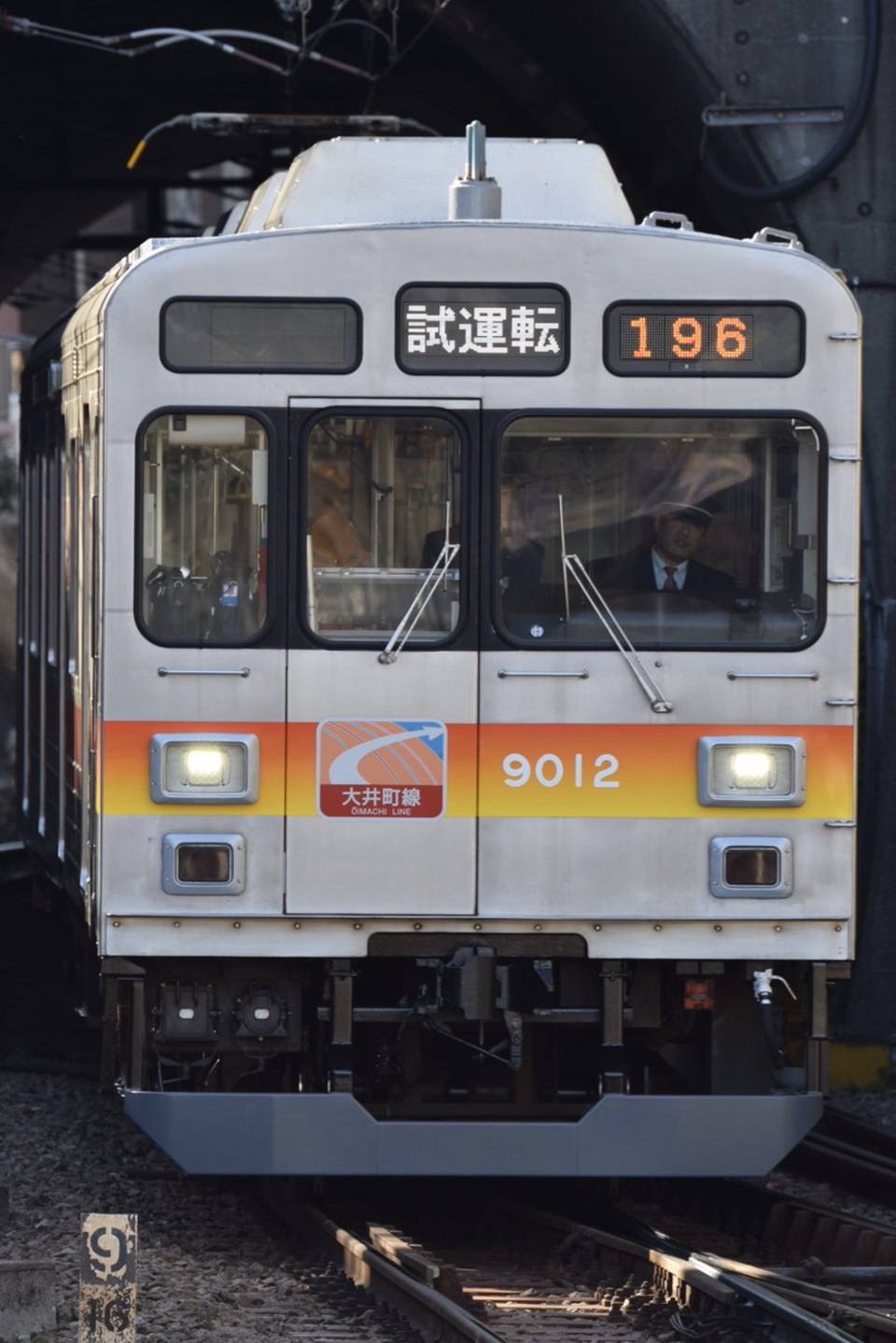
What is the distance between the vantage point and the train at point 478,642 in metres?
7.39

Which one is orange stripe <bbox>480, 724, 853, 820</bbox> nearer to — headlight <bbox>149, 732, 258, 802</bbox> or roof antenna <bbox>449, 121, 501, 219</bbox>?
headlight <bbox>149, 732, 258, 802</bbox>

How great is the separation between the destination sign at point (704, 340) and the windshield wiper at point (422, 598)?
0.80m

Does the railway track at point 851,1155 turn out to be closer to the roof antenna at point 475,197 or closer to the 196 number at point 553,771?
the 196 number at point 553,771

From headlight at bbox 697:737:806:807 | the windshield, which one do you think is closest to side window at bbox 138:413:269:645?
the windshield

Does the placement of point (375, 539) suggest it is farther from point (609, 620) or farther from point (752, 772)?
point (752, 772)

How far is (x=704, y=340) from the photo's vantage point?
24.6 feet

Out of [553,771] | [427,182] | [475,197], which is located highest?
[427,182]

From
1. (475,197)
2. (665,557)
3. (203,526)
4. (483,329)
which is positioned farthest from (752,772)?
(475,197)

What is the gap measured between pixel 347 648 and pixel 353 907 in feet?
2.70

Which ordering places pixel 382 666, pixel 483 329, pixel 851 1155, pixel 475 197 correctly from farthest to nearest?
pixel 851 1155 → pixel 475 197 → pixel 483 329 → pixel 382 666

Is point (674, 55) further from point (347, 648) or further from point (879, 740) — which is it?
point (347, 648)

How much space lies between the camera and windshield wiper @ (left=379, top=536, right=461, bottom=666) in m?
7.40

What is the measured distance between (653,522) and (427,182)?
1.59m

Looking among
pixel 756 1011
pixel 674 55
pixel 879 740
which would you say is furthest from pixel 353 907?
pixel 674 55
